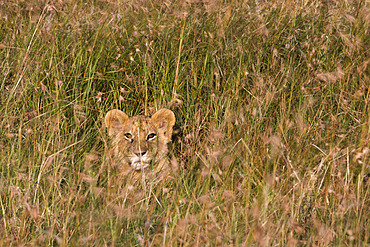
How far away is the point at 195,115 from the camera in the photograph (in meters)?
4.14

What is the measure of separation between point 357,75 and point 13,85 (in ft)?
8.62

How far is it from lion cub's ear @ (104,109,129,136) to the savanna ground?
70mm

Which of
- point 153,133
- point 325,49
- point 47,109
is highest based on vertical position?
point 325,49

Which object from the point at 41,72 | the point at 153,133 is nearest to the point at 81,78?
the point at 41,72

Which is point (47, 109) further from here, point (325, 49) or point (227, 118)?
point (325, 49)


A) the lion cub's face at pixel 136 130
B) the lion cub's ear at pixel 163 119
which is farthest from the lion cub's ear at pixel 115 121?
the lion cub's ear at pixel 163 119

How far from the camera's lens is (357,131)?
367cm

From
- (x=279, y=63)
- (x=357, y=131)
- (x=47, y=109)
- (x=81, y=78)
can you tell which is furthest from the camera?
(x=279, y=63)

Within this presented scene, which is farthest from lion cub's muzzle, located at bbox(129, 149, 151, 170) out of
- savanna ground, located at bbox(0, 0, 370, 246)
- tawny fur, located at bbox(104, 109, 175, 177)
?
savanna ground, located at bbox(0, 0, 370, 246)

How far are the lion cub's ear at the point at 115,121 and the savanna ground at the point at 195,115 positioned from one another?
70 mm

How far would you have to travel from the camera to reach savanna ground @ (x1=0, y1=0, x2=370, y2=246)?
2.80 metres

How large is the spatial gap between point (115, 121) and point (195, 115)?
62 cm

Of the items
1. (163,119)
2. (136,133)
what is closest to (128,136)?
(136,133)

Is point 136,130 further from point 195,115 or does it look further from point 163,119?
point 195,115
